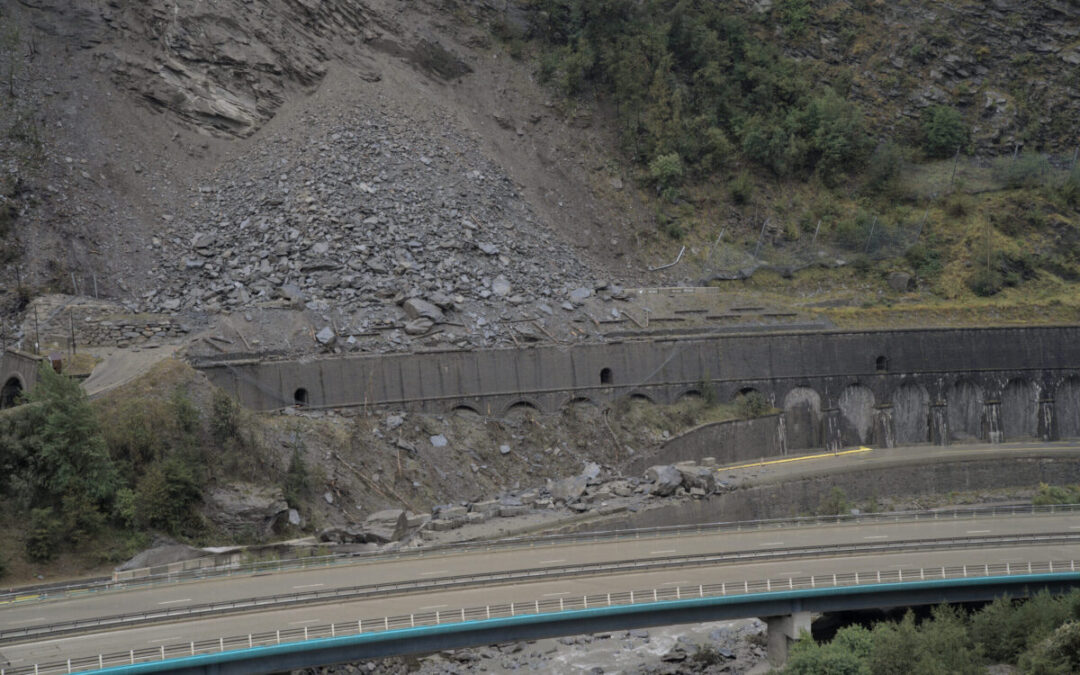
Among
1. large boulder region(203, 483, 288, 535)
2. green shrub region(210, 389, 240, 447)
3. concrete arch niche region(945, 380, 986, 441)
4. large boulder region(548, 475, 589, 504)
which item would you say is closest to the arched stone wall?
green shrub region(210, 389, 240, 447)

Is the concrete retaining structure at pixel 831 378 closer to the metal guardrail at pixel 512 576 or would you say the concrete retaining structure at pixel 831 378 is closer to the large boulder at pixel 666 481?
the large boulder at pixel 666 481

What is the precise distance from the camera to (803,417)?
5828 centimetres

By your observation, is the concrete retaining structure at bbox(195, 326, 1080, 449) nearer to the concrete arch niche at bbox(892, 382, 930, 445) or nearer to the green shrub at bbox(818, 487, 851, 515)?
the concrete arch niche at bbox(892, 382, 930, 445)

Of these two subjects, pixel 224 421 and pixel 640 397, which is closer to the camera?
pixel 224 421

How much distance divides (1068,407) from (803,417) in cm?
1585

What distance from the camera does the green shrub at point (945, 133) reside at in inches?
3049

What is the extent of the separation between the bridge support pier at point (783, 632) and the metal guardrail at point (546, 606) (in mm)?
1161

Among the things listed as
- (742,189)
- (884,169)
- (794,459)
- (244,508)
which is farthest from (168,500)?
(884,169)

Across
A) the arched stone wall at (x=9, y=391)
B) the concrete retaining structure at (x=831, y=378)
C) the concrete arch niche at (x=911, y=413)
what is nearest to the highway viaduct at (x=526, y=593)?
the concrete retaining structure at (x=831, y=378)

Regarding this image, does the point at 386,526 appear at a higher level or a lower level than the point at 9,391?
lower

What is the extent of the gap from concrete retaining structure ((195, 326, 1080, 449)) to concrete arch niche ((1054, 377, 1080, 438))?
57mm

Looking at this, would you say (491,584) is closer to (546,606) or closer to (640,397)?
(546,606)

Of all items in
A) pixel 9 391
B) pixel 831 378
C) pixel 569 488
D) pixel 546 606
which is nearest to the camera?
pixel 546 606

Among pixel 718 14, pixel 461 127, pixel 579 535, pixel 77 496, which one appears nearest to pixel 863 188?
pixel 718 14
